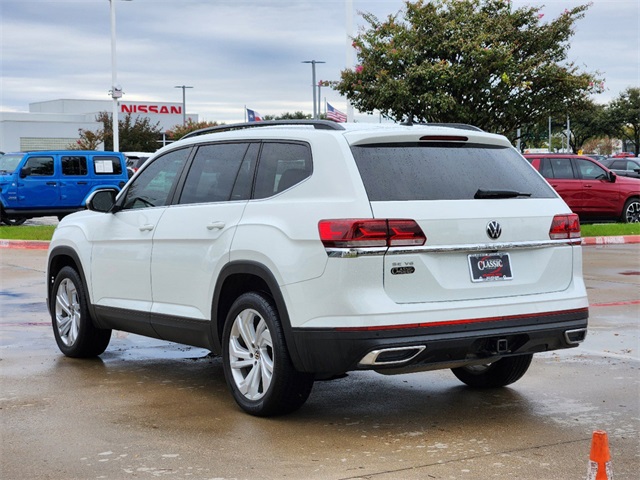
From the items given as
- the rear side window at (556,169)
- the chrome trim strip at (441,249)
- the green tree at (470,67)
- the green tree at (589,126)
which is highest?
the green tree at (589,126)

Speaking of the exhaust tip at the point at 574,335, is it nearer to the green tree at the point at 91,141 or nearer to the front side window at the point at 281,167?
the front side window at the point at 281,167

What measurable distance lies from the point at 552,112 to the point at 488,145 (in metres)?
17.9

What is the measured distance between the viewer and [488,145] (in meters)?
6.68

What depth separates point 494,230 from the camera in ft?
20.2

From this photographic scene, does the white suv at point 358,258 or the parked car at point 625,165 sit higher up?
the parked car at point 625,165

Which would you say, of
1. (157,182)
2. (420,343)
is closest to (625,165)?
(157,182)

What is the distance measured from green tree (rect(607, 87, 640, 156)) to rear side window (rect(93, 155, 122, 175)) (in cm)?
6579

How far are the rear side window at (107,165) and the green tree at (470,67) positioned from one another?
8.18 meters

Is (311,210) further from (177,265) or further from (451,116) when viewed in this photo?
(451,116)

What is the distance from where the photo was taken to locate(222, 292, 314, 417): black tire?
6133mm

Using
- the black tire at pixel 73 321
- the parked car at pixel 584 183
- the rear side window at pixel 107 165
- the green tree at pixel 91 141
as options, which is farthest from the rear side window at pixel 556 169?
the green tree at pixel 91 141

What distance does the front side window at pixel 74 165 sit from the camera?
92.8 feet

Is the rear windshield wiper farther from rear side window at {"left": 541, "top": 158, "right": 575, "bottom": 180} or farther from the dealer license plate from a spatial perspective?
rear side window at {"left": 541, "top": 158, "right": 575, "bottom": 180}

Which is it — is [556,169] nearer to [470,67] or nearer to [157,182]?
[470,67]
